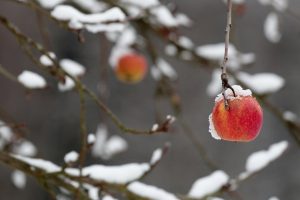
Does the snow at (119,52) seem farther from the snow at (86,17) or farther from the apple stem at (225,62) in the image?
the apple stem at (225,62)

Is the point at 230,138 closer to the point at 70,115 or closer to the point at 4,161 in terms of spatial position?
the point at 4,161

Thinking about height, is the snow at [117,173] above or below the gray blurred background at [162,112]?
below

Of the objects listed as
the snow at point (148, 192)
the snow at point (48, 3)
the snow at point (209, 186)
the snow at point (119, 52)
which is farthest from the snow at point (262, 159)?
the snow at point (119, 52)

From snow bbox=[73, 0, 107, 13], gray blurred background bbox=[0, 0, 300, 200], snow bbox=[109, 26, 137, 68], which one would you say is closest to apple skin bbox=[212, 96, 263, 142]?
snow bbox=[73, 0, 107, 13]

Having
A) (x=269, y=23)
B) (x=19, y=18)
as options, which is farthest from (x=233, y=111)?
(x=19, y=18)

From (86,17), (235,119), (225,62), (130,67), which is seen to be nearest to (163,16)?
(130,67)
